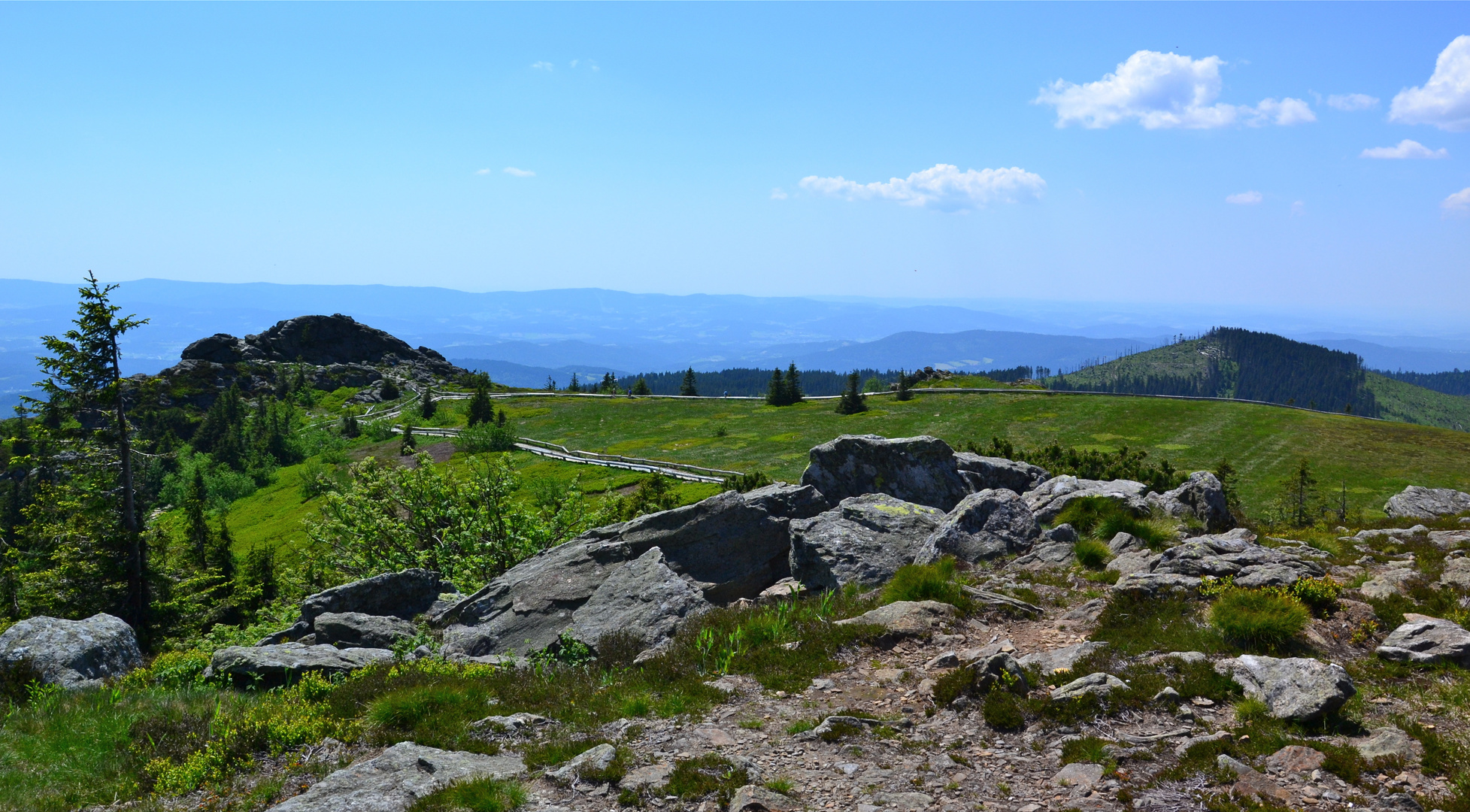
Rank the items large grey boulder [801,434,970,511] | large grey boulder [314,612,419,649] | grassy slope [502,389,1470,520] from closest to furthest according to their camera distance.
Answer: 1. large grey boulder [314,612,419,649]
2. large grey boulder [801,434,970,511]
3. grassy slope [502,389,1470,520]

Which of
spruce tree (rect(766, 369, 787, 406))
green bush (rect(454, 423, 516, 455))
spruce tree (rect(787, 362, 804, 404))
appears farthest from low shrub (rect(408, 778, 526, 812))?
spruce tree (rect(787, 362, 804, 404))

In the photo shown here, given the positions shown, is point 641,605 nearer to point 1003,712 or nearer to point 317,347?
point 1003,712

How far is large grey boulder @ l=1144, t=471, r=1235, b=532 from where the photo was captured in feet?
70.1

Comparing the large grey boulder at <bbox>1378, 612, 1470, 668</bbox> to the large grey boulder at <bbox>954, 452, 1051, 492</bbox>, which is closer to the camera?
the large grey boulder at <bbox>1378, 612, 1470, 668</bbox>

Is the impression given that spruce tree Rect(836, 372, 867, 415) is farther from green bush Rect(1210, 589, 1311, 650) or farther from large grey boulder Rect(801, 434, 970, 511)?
green bush Rect(1210, 589, 1311, 650)

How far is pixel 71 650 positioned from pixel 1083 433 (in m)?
80.9

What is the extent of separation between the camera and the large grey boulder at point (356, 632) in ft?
62.6

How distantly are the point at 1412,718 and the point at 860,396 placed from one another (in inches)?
3468

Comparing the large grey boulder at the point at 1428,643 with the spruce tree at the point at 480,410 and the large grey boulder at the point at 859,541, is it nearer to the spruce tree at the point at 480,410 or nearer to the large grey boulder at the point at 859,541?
the large grey boulder at the point at 859,541

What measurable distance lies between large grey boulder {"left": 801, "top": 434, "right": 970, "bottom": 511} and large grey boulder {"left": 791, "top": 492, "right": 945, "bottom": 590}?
4.52 m

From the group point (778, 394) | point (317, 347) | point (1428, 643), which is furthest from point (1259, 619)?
point (317, 347)

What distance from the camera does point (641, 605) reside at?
17.5 meters

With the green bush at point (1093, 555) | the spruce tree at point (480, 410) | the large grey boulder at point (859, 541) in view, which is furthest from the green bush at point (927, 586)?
the spruce tree at point (480, 410)

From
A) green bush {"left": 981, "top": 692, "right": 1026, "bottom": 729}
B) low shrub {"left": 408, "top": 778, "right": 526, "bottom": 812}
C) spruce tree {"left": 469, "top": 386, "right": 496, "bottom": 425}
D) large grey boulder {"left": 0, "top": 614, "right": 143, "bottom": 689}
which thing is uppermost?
green bush {"left": 981, "top": 692, "right": 1026, "bottom": 729}
